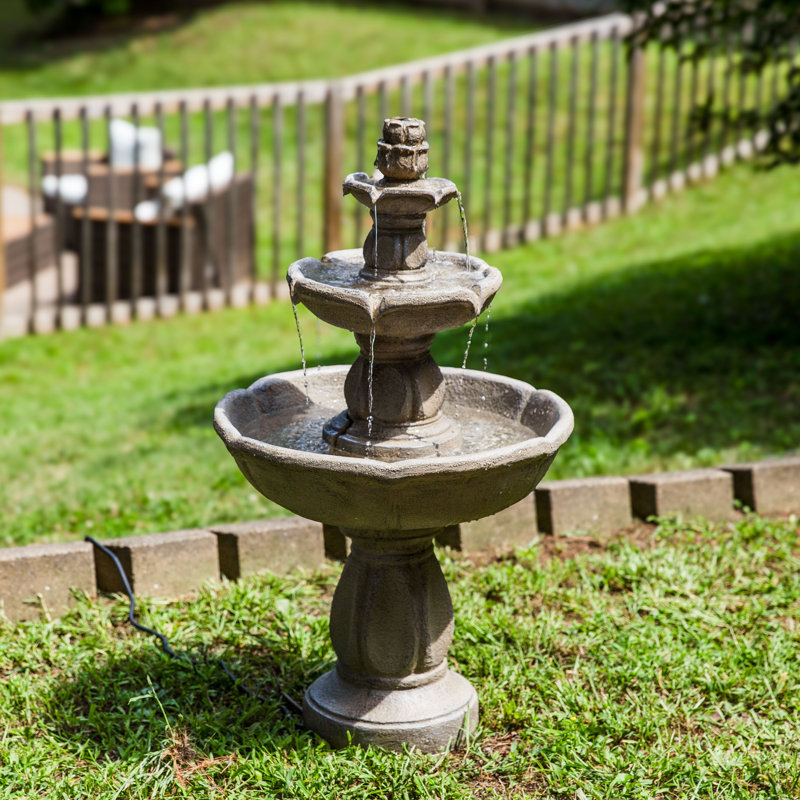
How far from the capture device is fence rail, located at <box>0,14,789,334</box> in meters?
9.27

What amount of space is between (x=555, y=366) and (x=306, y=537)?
2725 mm

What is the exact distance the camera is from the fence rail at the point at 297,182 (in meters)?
9.27

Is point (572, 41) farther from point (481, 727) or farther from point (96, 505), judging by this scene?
point (481, 727)

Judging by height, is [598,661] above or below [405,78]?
below

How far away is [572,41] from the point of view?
10.7 metres

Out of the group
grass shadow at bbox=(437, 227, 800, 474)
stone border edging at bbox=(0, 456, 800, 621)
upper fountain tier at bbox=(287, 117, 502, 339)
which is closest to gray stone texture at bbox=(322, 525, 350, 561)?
stone border edging at bbox=(0, 456, 800, 621)

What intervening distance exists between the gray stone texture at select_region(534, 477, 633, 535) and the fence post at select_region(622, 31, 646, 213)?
6.18 metres

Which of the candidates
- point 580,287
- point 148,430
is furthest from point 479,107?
point 148,430

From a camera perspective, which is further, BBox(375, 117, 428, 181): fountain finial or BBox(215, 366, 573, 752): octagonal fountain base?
BBox(375, 117, 428, 181): fountain finial

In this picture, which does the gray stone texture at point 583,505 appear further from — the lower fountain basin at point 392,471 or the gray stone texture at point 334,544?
the lower fountain basin at point 392,471

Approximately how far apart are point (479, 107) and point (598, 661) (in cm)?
1119

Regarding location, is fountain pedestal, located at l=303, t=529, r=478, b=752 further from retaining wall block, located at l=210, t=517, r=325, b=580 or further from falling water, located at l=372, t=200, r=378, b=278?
retaining wall block, located at l=210, t=517, r=325, b=580

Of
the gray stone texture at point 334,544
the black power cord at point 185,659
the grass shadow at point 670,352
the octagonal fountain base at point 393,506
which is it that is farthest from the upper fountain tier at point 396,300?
the grass shadow at point 670,352

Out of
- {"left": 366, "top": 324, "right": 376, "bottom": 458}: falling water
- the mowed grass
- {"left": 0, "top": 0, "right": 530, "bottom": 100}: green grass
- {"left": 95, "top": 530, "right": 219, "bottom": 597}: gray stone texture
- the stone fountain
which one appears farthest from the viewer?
{"left": 0, "top": 0, "right": 530, "bottom": 100}: green grass
